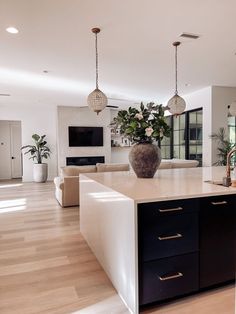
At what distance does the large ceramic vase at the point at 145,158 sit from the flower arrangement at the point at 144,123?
0.08m

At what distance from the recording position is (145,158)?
2.42 meters

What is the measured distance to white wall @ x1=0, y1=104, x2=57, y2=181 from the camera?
332 inches

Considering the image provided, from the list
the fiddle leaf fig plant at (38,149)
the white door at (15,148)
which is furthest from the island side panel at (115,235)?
the white door at (15,148)

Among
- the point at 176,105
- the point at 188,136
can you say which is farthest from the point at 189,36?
the point at 188,136

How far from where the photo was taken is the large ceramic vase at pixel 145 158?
2.42 m

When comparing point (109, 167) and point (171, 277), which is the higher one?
point (109, 167)

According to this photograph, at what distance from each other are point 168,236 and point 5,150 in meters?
8.83

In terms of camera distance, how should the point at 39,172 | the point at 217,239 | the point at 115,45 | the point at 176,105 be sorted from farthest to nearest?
1. the point at 39,172
2. the point at 176,105
3. the point at 115,45
4. the point at 217,239

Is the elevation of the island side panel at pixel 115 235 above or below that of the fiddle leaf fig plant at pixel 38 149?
below

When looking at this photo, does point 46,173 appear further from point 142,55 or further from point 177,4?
point 177,4

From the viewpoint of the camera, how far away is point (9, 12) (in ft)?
8.95

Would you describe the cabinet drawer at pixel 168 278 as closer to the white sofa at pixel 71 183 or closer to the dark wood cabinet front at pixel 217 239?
the dark wood cabinet front at pixel 217 239

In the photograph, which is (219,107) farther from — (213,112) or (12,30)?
(12,30)

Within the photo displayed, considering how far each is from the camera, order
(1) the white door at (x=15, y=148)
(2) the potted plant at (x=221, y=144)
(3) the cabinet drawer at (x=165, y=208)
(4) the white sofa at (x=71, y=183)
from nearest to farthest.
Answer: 1. (3) the cabinet drawer at (x=165, y=208)
2. (4) the white sofa at (x=71, y=183)
3. (2) the potted plant at (x=221, y=144)
4. (1) the white door at (x=15, y=148)
